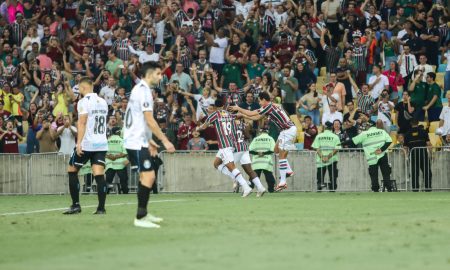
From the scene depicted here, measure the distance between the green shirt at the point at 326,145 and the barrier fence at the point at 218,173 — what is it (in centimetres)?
22

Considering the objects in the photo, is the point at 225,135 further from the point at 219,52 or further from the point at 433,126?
the point at 219,52

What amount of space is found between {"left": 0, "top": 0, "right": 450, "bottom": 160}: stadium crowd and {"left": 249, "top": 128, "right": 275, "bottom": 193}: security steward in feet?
4.54

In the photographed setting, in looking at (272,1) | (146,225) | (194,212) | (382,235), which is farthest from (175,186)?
(382,235)

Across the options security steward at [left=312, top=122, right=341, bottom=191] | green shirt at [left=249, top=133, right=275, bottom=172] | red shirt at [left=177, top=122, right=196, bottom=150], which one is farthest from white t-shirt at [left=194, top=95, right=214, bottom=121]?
security steward at [left=312, top=122, right=341, bottom=191]

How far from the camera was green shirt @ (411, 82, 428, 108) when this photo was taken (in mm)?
31234

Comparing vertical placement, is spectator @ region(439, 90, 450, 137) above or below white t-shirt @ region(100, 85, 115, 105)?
below

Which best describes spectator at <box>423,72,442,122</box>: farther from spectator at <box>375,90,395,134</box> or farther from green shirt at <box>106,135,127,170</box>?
green shirt at <box>106,135,127,170</box>

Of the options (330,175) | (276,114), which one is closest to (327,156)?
(330,175)

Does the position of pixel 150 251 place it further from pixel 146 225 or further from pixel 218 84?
pixel 218 84

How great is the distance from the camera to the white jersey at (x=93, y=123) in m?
18.4

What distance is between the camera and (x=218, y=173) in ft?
99.2

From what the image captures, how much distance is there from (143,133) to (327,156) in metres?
14.2

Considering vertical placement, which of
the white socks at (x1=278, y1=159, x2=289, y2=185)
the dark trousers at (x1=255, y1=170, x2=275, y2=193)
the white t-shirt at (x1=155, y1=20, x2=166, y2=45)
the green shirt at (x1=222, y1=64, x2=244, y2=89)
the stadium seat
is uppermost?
the white t-shirt at (x1=155, y1=20, x2=166, y2=45)

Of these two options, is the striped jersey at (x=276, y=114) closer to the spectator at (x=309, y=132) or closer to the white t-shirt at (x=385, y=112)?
the spectator at (x=309, y=132)
